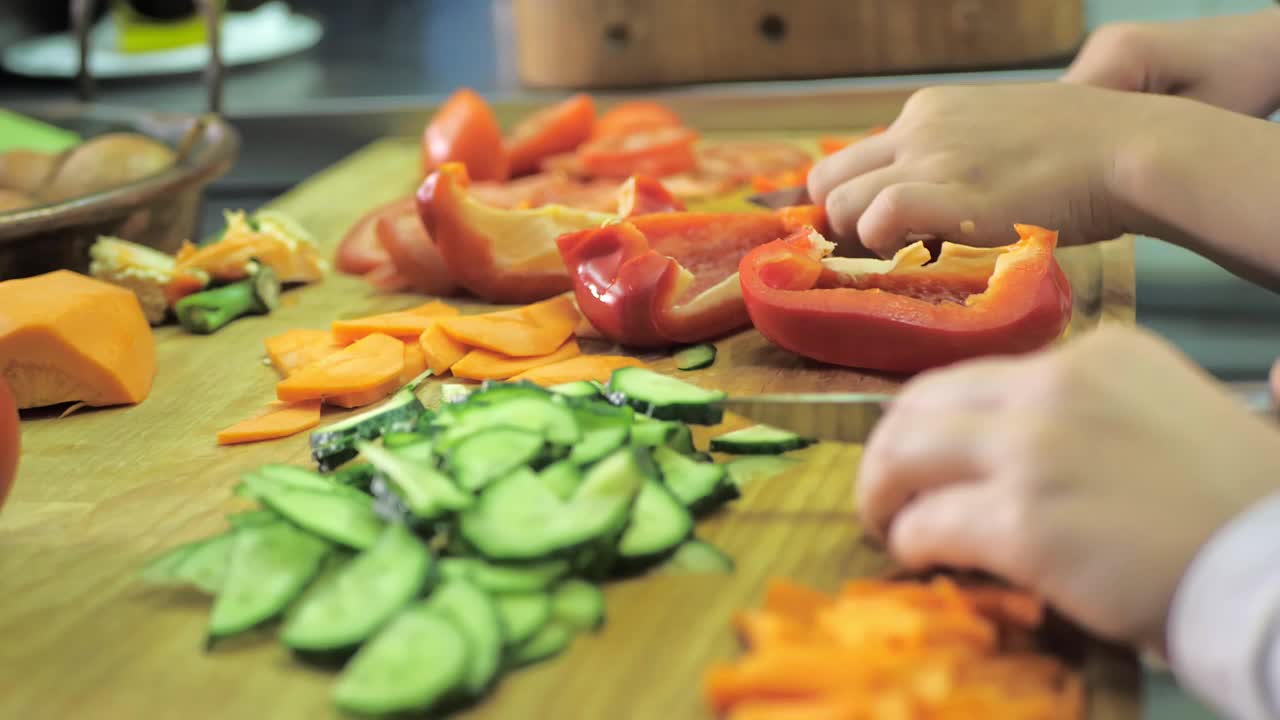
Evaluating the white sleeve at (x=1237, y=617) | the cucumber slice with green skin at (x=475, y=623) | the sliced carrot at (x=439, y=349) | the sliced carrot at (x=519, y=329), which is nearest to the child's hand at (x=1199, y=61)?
the sliced carrot at (x=519, y=329)

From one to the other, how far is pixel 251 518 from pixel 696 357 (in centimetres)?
53

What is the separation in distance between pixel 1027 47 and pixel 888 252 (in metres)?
1.30

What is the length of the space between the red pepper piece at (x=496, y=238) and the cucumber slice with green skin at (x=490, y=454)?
578 millimetres

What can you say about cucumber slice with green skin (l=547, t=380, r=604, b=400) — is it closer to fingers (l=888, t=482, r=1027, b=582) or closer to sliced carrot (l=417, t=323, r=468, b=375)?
sliced carrot (l=417, t=323, r=468, b=375)

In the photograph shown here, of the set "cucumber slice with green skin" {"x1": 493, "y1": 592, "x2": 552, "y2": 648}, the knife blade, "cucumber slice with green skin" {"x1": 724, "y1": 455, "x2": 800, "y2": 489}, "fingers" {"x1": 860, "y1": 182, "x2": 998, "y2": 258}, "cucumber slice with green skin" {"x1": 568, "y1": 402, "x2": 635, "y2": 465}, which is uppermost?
Result: "fingers" {"x1": 860, "y1": 182, "x2": 998, "y2": 258}

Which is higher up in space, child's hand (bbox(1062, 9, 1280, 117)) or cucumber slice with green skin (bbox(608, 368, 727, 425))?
child's hand (bbox(1062, 9, 1280, 117))

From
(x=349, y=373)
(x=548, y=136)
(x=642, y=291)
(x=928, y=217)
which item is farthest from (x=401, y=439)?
(x=548, y=136)

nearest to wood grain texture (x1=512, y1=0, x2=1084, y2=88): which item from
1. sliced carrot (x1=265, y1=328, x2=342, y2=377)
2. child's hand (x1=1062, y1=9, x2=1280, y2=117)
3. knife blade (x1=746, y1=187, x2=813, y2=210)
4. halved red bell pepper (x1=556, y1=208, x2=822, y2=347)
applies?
child's hand (x1=1062, y1=9, x2=1280, y2=117)

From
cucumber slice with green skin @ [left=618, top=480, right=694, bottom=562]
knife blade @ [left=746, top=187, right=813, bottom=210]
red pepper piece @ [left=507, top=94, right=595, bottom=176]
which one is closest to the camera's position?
cucumber slice with green skin @ [left=618, top=480, right=694, bottom=562]

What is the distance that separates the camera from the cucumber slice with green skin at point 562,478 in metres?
0.97

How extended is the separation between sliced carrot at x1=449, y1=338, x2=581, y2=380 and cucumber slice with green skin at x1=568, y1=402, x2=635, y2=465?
0.83ft

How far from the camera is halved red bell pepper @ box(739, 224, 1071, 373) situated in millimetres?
1247

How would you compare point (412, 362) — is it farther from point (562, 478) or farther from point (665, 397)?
point (562, 478)

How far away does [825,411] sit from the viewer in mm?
1051
